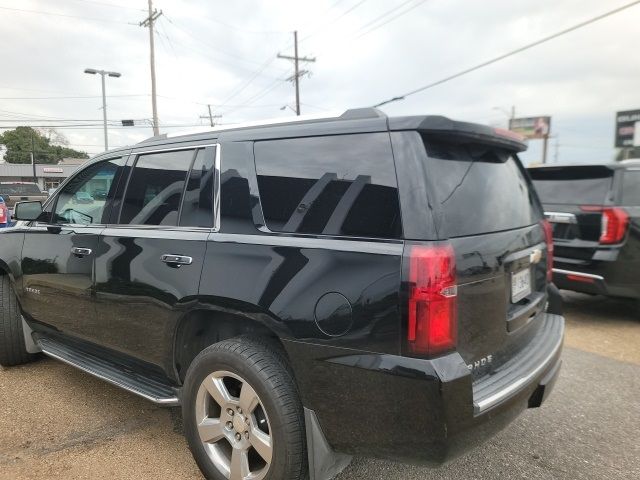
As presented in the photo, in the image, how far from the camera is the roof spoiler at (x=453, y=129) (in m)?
2.06

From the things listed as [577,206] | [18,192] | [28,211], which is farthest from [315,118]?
[18,192]

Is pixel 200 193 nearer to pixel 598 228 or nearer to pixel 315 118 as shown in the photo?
pixel 315 118

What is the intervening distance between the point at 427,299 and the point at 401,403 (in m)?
0.41

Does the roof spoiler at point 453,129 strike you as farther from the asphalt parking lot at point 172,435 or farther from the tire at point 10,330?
the tire at point 10,330

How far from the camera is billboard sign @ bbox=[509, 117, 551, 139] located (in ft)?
200

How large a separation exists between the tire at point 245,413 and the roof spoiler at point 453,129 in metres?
1.18

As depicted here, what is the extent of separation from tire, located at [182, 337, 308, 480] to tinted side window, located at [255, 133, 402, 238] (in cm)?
64

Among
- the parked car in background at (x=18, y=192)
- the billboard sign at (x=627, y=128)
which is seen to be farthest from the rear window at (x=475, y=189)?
the billboard sign at (x=627, y=128)

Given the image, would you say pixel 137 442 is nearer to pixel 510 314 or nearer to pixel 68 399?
pixel 68 399

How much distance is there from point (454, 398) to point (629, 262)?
14.1 ft

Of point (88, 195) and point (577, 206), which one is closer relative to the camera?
point (88, 195)

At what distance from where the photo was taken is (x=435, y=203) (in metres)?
2.00

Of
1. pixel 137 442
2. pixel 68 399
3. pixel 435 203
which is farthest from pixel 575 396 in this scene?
pixel 68 399

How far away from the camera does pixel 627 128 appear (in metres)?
41.3
